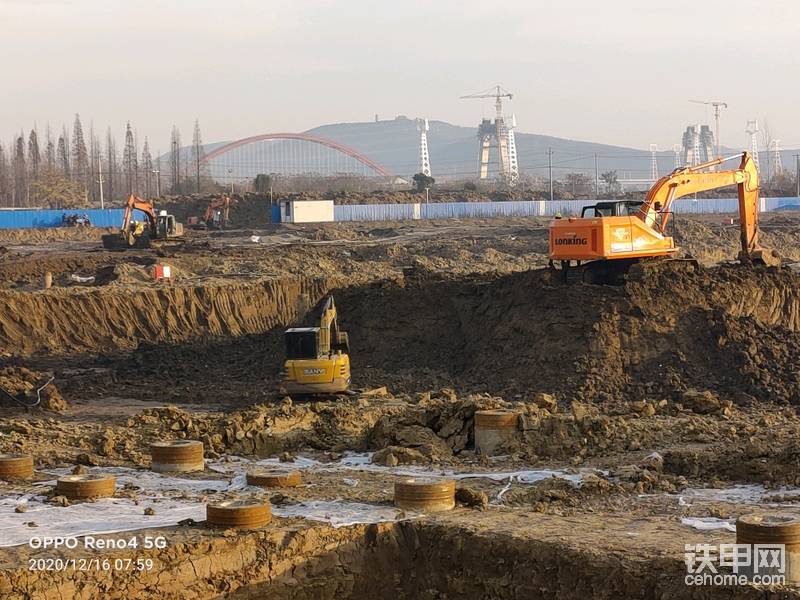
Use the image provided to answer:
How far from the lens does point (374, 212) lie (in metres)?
70.3

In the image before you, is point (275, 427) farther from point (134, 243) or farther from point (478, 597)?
point (134, 243)

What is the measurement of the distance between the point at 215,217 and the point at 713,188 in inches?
1768

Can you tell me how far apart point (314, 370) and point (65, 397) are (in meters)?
5.39

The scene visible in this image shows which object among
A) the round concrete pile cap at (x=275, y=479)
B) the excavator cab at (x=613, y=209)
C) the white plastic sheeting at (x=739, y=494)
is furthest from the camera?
the excavator cab at (x=613, y=209)

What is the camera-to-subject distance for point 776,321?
24359mm

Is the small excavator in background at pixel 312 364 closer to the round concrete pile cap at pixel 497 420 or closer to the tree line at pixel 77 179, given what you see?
the round concrete pile cap at pixel 497 420

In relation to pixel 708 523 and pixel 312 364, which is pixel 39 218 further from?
pixel 708 523

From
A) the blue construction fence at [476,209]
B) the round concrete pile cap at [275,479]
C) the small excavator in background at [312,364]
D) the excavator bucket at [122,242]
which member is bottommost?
the round concrete pile cap at [275,479]

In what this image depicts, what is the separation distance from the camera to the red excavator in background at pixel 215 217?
61562 mm

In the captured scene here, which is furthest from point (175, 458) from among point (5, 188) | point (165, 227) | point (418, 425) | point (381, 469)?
point (5, 188)

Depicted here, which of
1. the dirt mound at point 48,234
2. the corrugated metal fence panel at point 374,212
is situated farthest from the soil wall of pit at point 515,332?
the corrugated metal fence panel at point 374,212

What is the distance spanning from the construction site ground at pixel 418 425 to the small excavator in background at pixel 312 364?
42 centimetres

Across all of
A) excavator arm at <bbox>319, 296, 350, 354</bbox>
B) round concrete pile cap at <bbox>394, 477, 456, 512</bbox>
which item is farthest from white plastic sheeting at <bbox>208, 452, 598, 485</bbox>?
excavator arm at <bbox>319, 296, 350, 354</bbox>

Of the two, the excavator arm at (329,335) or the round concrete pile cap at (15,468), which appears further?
the excavator arm at (329,335)
